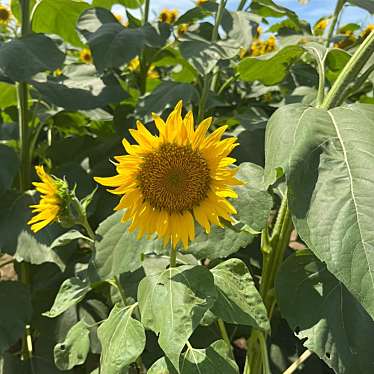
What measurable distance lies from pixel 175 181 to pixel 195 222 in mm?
117

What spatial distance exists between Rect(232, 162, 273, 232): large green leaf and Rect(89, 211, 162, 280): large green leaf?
176 millimetres

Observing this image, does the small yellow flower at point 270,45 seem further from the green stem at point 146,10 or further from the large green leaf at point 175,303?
the large green leaf at point 175,303

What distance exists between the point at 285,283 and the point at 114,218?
1.19 ft

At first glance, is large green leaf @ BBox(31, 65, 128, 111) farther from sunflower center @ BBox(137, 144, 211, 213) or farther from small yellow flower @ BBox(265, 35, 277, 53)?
small yellow flower @ BBox(265, 35, 277, 53)

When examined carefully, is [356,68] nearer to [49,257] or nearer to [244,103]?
[49,257]

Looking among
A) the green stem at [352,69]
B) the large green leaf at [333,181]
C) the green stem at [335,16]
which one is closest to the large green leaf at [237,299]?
the large green leaf at [333,181]

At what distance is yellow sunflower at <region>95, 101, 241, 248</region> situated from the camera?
2.89 feet

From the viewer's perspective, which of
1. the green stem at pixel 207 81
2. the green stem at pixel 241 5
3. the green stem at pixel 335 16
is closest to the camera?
the green stem at pixel 207 81

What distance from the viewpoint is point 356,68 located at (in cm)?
99

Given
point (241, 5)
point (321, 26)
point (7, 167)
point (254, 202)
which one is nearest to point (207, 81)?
point (241, 5)

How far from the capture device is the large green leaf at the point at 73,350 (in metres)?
1.07

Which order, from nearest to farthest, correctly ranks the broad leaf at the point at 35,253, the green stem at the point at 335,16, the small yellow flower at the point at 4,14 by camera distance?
the broad leaf at the point at 35,253, the green stem at the point at 335,16, the small yellow flower at the point at 4,14

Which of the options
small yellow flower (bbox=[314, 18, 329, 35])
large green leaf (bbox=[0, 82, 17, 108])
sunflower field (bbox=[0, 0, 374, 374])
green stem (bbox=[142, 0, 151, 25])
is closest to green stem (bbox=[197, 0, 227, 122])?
sunflower field (bbox=[0, 0, 374, 374])

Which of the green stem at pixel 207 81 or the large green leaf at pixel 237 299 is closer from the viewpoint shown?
the large green leaf at pixel 237 299
